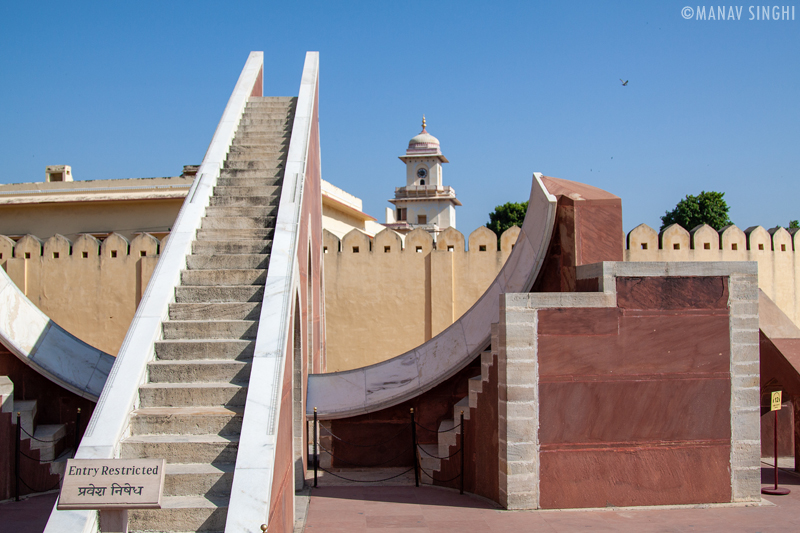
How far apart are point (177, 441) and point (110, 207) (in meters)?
13.9

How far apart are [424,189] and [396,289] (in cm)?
3444

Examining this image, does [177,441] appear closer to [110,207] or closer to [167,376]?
[167,376]

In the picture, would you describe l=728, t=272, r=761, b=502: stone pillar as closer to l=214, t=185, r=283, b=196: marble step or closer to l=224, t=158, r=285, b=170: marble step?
l=214, t=185, r=283, b=196: marble step

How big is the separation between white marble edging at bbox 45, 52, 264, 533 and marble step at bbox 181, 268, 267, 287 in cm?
11

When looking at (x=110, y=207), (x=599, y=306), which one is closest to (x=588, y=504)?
(x=599, y=306)

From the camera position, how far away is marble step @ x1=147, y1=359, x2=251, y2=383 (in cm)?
504

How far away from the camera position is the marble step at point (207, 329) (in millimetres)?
5418

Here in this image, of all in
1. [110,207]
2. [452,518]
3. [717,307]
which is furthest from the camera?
[110,207]

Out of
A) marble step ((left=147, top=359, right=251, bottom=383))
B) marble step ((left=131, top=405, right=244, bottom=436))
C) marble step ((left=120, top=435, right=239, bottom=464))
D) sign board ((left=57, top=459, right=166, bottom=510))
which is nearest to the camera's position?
sign board ((left=57, top=459, right=166, bottom=510))

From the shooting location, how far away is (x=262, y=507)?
3.85 meters

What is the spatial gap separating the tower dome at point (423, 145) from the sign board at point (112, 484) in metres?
43.6

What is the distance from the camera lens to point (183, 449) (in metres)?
4.45

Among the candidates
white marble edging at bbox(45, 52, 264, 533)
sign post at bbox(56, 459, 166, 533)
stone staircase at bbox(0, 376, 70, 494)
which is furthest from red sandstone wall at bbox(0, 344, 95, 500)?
sign post at bbox(56, 459, 166, 533)

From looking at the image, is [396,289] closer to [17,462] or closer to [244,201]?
[244,201]
